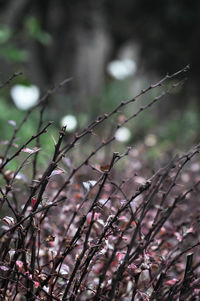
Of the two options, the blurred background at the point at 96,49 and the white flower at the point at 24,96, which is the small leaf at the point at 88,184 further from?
the blurred background at the point at 96,49

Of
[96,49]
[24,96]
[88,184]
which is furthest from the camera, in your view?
[96,49]

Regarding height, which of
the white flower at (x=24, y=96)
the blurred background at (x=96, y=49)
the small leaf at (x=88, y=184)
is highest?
the blurred background at (x=96, y=49)

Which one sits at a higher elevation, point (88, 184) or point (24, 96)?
point (24, 96)

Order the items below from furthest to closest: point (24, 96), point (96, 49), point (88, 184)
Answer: point (96, 49), point (24, 96), point (88, 184)

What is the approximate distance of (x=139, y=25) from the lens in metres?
12.7

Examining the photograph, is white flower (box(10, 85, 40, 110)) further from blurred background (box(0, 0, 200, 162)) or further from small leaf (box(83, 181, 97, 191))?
small leaf (box(83, 181, 97, 191))

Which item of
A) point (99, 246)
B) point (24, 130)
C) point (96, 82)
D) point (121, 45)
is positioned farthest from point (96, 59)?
point (99, 246)

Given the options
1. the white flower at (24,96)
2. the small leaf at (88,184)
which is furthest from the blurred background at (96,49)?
the small leaf at (88,184)

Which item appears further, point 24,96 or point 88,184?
point 24,96

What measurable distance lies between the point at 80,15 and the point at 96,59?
64.1 inches

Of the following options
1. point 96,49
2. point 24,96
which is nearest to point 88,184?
point 24,96

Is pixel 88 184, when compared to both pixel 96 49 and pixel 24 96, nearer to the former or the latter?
pixel 24 96

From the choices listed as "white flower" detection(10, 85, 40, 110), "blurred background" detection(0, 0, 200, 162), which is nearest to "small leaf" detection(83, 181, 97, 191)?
"white flower" detection(10, 85, 40, 110)

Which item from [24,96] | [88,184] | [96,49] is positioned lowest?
[88,184]
